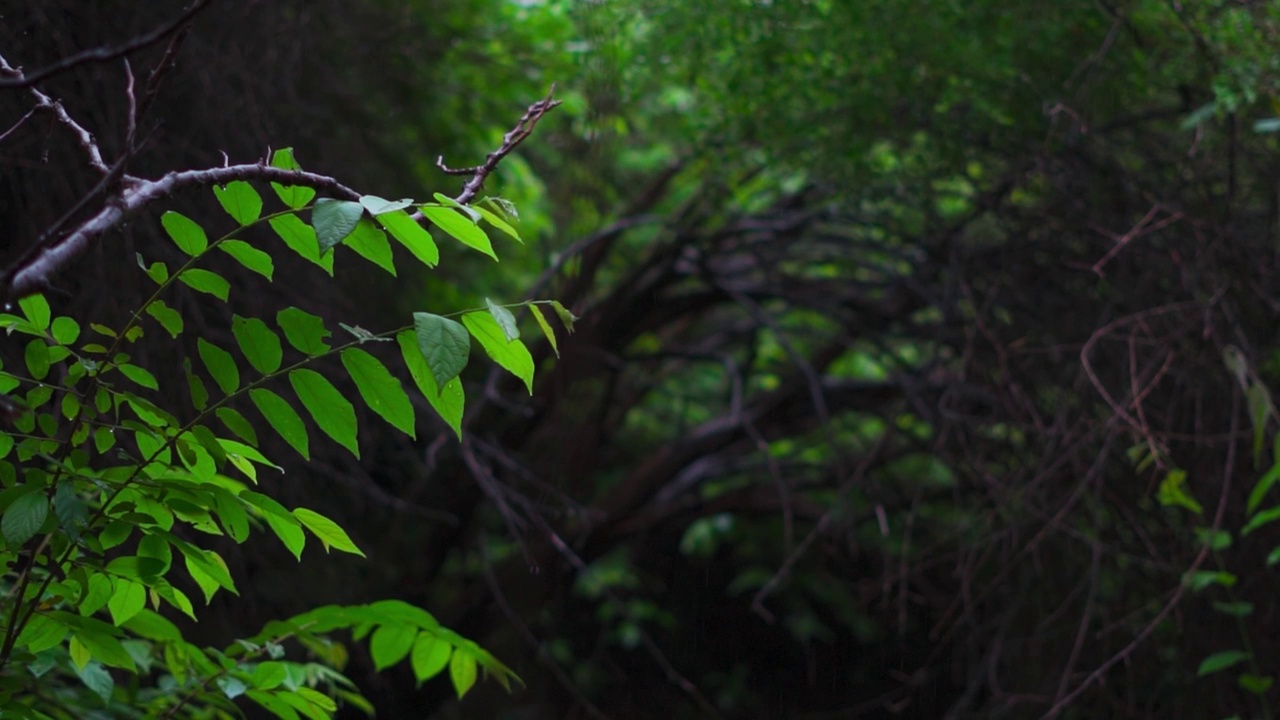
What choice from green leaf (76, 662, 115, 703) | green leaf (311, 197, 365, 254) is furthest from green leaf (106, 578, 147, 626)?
green leaf (311, 197, 365, 254)

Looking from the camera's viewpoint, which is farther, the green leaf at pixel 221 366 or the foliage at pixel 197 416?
the green leaf at pixel 221 366

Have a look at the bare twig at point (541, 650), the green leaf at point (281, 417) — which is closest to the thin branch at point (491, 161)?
the green leaf at point (281, 417)

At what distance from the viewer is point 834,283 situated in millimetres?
4094

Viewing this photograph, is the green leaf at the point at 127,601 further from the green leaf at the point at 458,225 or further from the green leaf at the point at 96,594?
the green leaf at the point at 458,225

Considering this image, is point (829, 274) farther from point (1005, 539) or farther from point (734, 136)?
point (1005, 539)

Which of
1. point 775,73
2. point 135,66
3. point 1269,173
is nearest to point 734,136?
point 775,73

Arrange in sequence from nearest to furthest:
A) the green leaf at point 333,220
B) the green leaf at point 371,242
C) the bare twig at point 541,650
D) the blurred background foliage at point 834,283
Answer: the green leaf at point 333,220 → the green leaf at point 371,242 → the bare twig at point 541,650 → the blurred background foliage at point 834,283

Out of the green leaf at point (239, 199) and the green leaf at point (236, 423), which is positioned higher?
the green leaf at point (239, 199)

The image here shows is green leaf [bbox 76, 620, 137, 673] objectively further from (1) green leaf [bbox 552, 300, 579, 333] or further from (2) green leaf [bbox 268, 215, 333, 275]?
(1) green leaf [bbox 552, 300, 579, 333]

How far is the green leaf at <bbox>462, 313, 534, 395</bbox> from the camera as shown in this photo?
37.9 inches

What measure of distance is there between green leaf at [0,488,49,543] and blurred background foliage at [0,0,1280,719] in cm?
107

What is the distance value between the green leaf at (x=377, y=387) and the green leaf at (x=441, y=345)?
109 mm

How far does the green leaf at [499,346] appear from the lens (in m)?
0.96

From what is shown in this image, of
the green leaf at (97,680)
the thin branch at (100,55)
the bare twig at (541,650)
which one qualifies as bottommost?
the bare twig at (541,650)
